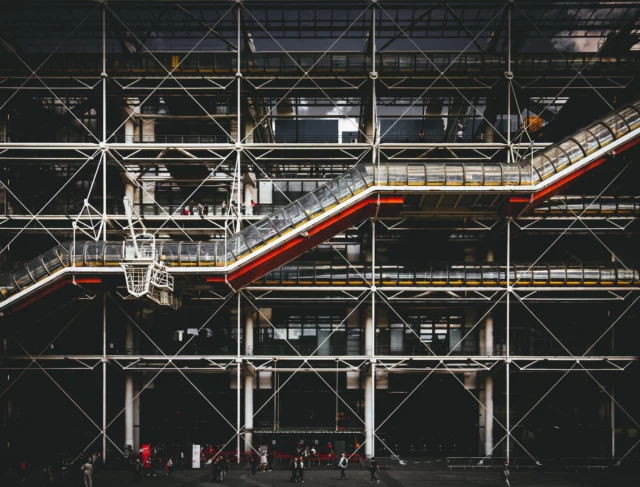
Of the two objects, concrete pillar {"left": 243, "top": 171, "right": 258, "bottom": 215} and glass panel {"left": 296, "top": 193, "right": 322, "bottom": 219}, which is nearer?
glass panel {"left": 296, "top": 193, "right": 322, "bottom": 219}

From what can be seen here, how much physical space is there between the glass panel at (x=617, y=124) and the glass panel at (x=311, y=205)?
37.2 ft

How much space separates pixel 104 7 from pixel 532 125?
19.0 metres

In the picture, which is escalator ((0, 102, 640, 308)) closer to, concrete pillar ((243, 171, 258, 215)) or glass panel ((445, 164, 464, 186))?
glass panel ((445, 164, 464, 186))

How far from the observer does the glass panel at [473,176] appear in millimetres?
18641

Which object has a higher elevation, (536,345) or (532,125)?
(532,125)

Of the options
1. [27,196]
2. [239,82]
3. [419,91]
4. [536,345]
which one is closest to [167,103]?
[239,82]

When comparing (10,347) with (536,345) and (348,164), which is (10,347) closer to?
(348,164)

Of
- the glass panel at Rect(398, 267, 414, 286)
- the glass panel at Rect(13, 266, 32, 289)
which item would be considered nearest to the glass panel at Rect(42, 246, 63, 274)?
the glass panel at Rect(13, 266, 32, 289)

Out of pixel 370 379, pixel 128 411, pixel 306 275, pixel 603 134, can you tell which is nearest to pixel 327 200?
pixel 306 275

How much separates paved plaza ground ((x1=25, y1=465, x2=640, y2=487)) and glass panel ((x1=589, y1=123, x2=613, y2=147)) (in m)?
12.1

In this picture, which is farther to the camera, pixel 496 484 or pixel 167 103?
pixel 167 103

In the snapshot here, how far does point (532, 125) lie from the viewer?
23.3 metres

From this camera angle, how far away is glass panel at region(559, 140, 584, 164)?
62.3ft

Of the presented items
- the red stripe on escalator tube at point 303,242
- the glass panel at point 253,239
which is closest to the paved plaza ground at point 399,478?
the red stripe on escalator tube at point 303,242
